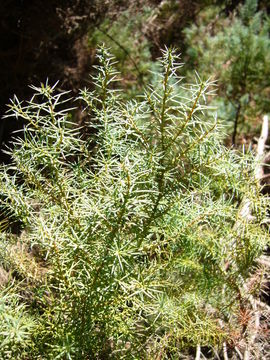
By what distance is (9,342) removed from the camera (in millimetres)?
662

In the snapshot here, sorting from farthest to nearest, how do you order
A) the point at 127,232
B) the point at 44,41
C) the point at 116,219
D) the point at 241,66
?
1. the point at 241,66
2. the point at 44,41
3. the point at 127,232
4. the point at 116,219

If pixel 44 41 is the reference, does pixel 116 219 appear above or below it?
above

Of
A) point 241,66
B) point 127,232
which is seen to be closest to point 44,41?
point 241,66

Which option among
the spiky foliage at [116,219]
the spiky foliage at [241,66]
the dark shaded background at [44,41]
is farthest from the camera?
the spiky foliage at [241,66]

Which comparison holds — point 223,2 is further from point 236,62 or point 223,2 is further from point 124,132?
point 124,132

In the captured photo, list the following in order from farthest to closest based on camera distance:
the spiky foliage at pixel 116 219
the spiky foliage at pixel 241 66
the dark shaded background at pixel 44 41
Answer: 1. the spiky foliage at pixel 241 66
2. the dark shaded background at pixel 44 41
3. the spiky foliage at pixel 116 219

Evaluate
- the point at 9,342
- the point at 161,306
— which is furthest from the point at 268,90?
the point at 9,342

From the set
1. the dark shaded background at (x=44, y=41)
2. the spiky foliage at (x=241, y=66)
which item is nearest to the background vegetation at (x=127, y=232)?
the dark shaded background at (x=44, y=41)

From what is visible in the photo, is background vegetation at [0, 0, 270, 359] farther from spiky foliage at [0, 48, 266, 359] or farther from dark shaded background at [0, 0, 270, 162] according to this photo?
dark shaded background at [0, 0, 270, 162]

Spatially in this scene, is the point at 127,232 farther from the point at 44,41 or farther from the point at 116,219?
the point at 44,41

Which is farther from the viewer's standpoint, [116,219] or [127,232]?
[127,232]

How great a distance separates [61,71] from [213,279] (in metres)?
1.28

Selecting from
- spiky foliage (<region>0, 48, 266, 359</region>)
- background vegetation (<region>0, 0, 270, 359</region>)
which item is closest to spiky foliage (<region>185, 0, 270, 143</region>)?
background vegetation (<region>0, 0, 270, 359</region>)

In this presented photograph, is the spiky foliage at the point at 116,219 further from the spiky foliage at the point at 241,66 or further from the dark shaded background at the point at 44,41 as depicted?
the spiky foliage at the point at 241,66
